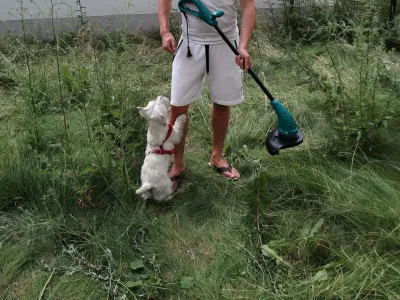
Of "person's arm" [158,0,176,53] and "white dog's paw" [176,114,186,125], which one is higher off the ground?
"person's arm" [158,0,176,53]

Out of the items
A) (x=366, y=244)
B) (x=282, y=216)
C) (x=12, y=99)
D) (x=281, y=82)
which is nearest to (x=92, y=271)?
(x=282, y=216)

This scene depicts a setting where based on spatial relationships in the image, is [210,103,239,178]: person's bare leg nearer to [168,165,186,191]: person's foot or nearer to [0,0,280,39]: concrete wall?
[168,165,186,191]: person's foot

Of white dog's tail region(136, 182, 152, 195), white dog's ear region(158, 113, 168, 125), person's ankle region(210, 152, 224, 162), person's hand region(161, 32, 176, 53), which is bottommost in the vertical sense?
person's ankle region(210, 152, 224, 162)

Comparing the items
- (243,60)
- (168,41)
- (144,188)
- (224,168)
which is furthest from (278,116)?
(144,188)

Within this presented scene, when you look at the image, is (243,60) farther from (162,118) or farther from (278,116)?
(162,118)

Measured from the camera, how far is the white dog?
8.55ft

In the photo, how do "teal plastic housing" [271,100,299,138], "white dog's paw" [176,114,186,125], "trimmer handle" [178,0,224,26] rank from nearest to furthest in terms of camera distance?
1. "trimmer handle" [178,0,224,26]
2. "teal plastic housing" [271,100,299,138]
3. "white dog's paw" [176,114,186,125]

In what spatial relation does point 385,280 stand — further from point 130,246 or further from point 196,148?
point 196,148

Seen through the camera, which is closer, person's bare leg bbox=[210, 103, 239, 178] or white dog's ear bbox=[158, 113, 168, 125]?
white dog's ear bbox=[158, 113, 168, 125]

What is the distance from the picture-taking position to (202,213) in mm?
2648

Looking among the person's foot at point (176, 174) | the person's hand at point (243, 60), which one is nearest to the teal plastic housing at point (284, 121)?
the person's hand at point (243, 60)

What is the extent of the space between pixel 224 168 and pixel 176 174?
0.36 metres

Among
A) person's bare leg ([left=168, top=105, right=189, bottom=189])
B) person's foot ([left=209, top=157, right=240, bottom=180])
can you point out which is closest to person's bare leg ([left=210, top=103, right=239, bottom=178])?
person's foot ([left=209, top=157, right=240, bottom=180])

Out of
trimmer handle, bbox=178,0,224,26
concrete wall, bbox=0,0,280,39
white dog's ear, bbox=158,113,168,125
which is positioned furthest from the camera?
concrete wall, bbox=0,0,280,39
